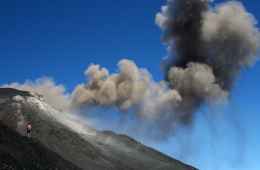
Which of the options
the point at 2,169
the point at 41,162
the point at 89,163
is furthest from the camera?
the point at 89,163

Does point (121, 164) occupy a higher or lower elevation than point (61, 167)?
higher

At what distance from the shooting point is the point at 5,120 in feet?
655

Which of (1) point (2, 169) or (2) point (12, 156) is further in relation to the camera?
(2) point (12, 156)

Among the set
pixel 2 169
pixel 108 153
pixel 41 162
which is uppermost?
pixel 108 153

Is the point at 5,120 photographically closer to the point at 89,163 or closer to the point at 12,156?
the point at 89,163

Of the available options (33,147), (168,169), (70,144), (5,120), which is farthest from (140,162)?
(33,147)

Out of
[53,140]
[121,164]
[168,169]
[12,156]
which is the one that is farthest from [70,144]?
[12,156]

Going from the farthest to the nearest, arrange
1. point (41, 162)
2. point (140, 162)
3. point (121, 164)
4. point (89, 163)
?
point (140, 162) → point (121, 164) → point (89, 163) → point (41, 162)

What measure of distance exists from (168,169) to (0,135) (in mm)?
94866

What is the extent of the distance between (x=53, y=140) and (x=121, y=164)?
29.5 meters

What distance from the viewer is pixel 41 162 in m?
116

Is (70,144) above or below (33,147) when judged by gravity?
above

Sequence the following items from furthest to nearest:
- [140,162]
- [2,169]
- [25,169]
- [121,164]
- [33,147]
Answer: [140,162] < [121,164] < [33,147] < [25,169] < [2,169]

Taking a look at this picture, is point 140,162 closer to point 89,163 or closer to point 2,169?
point 89,163
